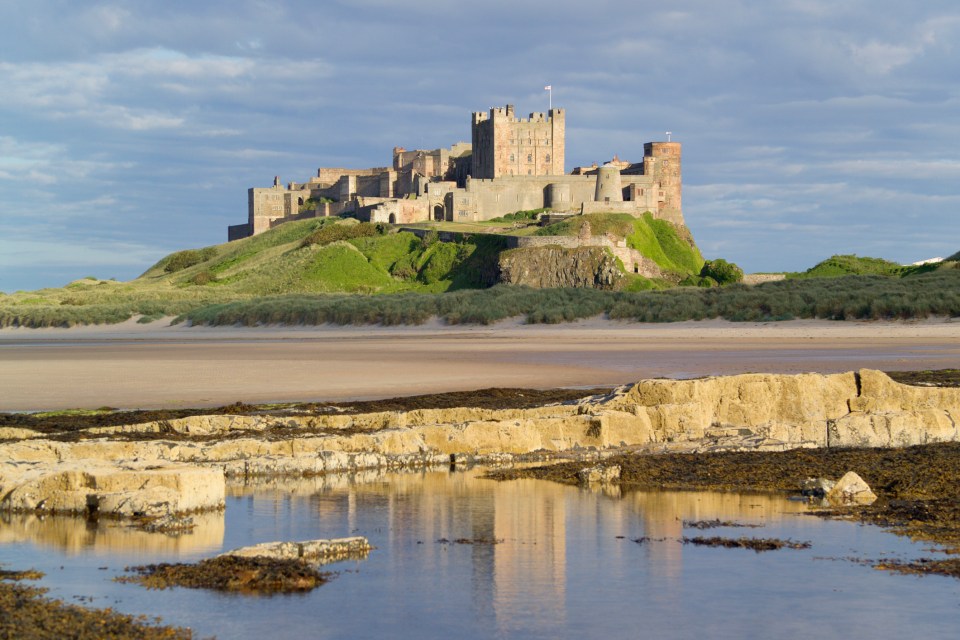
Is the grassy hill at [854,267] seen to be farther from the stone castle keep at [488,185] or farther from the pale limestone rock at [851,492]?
the pale limestone rock at [851,492]

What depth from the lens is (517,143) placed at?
87.9m

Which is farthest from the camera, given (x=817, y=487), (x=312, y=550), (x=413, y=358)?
(x=413, y=358)

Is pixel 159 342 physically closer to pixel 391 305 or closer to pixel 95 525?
pixel 391 305

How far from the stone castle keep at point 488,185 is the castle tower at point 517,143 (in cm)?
8

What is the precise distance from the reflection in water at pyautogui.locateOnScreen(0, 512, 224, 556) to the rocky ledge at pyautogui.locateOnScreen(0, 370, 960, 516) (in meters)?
1.79

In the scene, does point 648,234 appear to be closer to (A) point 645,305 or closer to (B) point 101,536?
(A) point 645,305

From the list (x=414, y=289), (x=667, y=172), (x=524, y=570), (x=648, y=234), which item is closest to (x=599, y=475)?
(x=524, y=570)

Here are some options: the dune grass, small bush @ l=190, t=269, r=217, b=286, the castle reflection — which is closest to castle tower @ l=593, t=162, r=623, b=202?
the dune grass

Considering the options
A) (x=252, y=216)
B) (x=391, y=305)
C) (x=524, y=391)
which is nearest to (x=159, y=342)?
(x=391, y=305)

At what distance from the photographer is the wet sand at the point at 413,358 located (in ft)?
66.9

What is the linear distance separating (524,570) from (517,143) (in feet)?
267

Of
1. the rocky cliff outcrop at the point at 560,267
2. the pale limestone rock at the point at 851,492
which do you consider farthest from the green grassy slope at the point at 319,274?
the pale limestone rock at the point at 851,492

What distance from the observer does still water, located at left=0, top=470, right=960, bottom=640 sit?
268 inches

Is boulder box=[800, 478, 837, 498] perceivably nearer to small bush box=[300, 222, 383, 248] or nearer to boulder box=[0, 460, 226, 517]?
boulder box=[0, 460, 226, 517]
